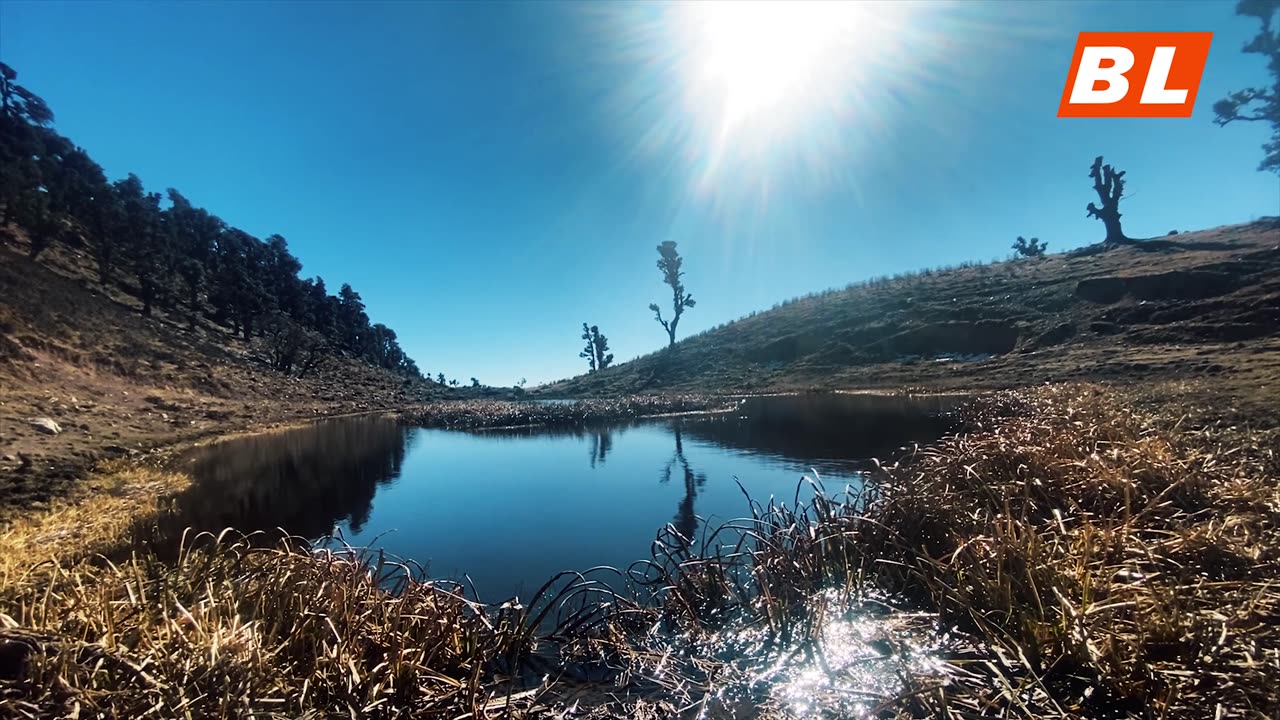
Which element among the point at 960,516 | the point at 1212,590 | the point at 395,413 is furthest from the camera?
the point at 395,413

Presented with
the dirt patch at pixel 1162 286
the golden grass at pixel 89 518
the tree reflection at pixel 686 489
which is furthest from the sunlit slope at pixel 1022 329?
the golden grass at pixel 89 518

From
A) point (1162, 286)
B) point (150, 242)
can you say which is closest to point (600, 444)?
point (1162, 286)

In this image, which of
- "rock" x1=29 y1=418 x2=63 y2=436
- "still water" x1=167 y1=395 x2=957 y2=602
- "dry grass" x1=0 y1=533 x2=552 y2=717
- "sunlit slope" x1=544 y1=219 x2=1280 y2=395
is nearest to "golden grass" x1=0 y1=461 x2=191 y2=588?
"still water" x1=167 y1=395 x2=957 y2=602

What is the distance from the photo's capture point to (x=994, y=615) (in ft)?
14.7

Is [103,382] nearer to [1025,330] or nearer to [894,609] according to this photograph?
[894,609]

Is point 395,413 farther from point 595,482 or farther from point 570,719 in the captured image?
point 570,719

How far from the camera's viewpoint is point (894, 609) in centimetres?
526

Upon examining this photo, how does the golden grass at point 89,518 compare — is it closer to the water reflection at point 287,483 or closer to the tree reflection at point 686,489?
the water reflection at point 287,483

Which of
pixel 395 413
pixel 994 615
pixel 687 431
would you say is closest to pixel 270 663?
pixel 994 615

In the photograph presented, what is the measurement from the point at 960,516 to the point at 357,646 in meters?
6.45

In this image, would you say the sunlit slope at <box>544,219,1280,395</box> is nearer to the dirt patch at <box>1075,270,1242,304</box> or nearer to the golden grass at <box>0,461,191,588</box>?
the dirt patch at <box>1075,270,1242,304</box>

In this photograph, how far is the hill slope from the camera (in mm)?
17016

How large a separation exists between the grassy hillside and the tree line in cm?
4333

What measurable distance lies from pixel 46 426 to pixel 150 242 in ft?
225
